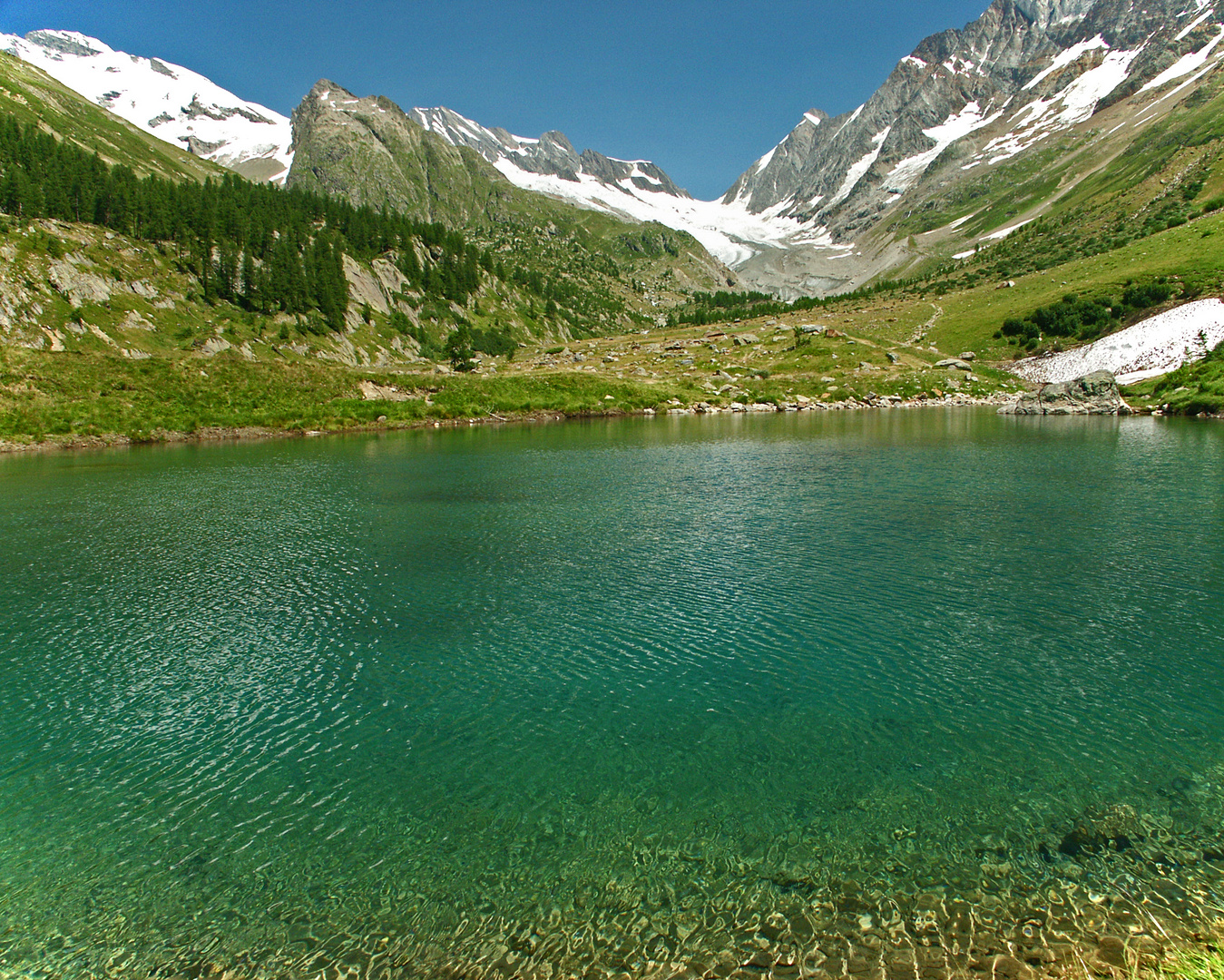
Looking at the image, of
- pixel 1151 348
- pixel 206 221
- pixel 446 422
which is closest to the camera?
pixel 446 422

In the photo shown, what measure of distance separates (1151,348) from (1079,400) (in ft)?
70.0

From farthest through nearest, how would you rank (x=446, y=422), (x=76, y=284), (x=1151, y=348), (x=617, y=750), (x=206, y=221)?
1. (x=206, y=221)
2. (x=76, y=284)
3. (x=1151, y=348)
4. (x=446, y=422)
5. (x=617, y=750)

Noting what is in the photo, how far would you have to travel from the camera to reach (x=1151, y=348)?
286ft

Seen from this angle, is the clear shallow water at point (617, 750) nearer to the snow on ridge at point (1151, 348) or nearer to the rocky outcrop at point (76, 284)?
the snow on ridge at point (1151, 348)

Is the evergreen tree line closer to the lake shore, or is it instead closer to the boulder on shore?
the lake shore

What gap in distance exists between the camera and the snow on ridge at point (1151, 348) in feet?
269

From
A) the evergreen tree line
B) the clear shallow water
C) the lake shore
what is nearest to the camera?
the clear shallow water

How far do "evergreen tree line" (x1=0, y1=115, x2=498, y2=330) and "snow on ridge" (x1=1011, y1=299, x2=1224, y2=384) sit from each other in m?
124

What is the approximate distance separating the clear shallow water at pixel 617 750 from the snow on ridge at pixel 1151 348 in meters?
77.8

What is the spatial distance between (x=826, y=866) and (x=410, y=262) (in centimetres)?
16807

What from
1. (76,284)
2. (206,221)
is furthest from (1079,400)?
(206,221)

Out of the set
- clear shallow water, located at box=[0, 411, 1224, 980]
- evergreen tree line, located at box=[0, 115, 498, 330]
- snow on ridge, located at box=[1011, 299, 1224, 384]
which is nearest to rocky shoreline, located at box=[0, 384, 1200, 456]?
snow on ridge, located at box=[1011, 299, 1224, 384]

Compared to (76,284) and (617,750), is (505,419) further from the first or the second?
(617,750)

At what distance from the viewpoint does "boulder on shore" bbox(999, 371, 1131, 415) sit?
74.4 m
